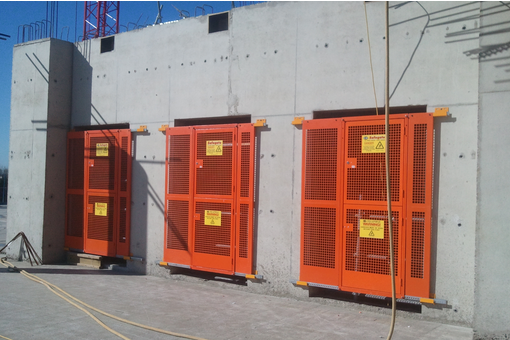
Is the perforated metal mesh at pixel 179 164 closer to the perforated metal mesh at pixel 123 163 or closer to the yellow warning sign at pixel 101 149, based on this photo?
the perforated metal mesh at pixel 123 163

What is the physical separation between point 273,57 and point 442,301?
499 centimetres

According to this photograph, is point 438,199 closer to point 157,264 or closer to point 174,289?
point 174,289

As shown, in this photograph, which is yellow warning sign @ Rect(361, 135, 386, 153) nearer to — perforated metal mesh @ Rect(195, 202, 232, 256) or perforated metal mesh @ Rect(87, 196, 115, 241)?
perforated metal mesh @ Rect(195, 202, 232, 256)

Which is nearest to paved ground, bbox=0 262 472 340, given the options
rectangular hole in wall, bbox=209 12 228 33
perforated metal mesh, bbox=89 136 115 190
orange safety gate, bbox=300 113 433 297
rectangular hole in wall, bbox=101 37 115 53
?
orange safety gate, bbox=300 113 433 297

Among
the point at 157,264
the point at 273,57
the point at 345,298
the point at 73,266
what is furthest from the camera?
the point at 73,266

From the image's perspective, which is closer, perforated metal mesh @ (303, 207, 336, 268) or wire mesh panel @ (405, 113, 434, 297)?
wire mesh panel @ (405, 113, 434, 297)

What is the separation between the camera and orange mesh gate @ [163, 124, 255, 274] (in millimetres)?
8602

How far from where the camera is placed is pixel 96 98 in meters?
11.2

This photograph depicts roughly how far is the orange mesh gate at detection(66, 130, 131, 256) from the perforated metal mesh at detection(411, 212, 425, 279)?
6.22m

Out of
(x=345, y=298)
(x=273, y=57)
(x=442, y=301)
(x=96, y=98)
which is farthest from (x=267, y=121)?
(x=96, y=98)

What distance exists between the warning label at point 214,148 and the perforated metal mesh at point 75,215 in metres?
4.19

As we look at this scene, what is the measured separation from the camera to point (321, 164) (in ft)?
25.5

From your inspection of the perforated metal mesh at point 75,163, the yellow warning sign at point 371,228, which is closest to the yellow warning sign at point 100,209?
the perforated metal mesh at point 75,163

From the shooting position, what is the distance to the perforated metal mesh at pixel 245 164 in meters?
8.57
